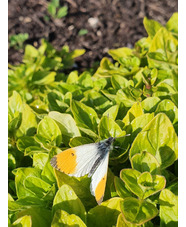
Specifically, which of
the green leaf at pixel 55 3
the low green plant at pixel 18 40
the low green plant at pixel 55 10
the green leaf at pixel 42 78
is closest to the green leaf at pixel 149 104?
the green leaf at pixel 42 78

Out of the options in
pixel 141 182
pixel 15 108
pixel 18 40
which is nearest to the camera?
pixel 141 182

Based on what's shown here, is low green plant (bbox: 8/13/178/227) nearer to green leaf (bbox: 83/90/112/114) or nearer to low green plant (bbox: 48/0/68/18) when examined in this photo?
green leaf (bbox: 83/90/112/114)

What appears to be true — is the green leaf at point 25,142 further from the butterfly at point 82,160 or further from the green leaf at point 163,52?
the green leaf at point 163,52

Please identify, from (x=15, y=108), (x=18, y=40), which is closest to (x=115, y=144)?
(x=15, y=108)

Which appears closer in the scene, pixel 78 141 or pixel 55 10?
pixel 78 141

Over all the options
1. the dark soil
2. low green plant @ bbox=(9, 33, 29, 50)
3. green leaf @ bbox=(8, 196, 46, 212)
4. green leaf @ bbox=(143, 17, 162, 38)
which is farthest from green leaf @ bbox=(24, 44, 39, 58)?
green leaf @ bbox=(8, 196, 46, 212)

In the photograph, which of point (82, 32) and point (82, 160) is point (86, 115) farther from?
point (82, 32)
